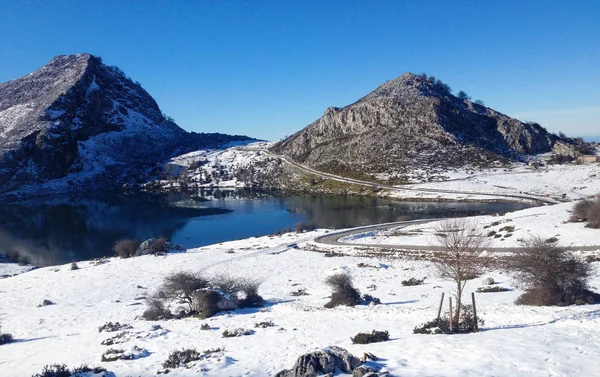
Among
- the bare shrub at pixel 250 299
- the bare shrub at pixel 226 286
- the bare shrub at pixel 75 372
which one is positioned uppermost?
the bare shrub at pixel 75 372

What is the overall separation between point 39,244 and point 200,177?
92486mm

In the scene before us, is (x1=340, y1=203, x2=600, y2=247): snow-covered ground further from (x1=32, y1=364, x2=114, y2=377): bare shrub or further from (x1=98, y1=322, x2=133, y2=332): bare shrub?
(x1=32, y1=364, x2=114, y2=377): bare shrub

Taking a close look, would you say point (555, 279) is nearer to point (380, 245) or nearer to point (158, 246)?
point (380, 245)

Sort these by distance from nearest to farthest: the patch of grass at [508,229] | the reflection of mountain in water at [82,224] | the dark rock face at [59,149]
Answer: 1. the patch of grass at [508,229]
2. the reflection of mountain in water at [82,224]
3. the dark rock face at [59,149]

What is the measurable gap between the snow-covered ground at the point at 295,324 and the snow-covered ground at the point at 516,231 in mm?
1087

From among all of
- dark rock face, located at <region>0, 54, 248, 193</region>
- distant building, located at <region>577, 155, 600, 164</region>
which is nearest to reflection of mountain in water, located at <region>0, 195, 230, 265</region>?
dark rock face, located at <region>0, 54, 248, 193</region>

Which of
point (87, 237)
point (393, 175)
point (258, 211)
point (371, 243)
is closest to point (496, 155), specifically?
point (393, 175)

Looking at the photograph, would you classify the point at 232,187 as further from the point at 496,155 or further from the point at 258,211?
the point at 496,155

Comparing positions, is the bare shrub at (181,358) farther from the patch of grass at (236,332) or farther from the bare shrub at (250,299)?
the bare shrub at (250,299)

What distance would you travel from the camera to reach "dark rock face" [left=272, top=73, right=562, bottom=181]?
133125 millimetres

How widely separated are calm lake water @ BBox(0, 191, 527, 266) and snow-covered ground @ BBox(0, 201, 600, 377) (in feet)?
83.7

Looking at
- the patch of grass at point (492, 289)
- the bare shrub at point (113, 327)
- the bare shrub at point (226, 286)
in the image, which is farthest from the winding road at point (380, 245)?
the bare shrub at point (113, 327)

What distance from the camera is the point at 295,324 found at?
829 inches

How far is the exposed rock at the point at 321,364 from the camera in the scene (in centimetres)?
1273
